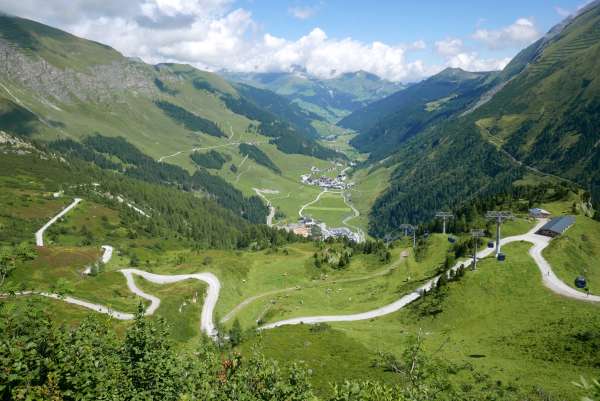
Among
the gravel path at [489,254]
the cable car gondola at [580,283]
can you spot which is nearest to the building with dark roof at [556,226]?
the gravel path at [489,254]

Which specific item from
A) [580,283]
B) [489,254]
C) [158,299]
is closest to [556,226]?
[489,254]

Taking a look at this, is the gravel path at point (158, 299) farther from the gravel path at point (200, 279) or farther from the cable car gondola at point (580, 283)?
the cable car gondola at point (580, 283)

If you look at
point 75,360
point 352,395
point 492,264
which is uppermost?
point 75,360

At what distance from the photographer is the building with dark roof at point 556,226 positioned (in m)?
126

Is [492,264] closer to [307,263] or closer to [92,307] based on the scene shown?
[307,263]

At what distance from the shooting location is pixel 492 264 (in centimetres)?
10631

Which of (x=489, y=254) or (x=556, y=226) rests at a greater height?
(x=556, y=226)

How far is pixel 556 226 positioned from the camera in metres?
128

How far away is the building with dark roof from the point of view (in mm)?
125625

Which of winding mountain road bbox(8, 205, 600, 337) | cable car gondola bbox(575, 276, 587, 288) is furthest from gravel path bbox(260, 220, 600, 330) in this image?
cable car gondola bbox(575, 276, 587, 288)

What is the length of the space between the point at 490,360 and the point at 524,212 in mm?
106615

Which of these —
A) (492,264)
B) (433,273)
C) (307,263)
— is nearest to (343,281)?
(307,263)

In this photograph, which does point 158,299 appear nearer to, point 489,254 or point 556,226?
point 489,254

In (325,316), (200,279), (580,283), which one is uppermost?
(580,283)
